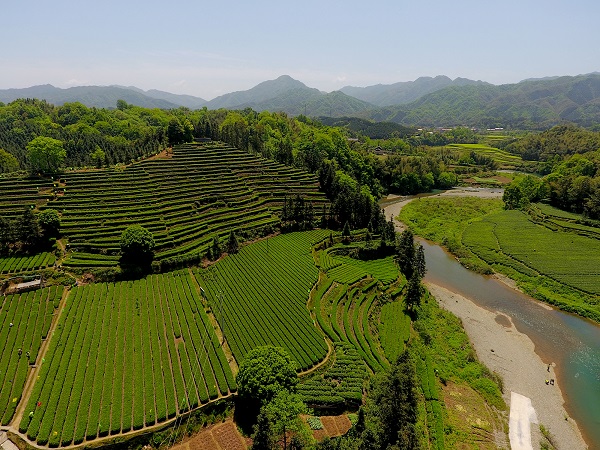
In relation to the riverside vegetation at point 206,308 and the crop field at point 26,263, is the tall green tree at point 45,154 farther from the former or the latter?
the crop field at point 26,263

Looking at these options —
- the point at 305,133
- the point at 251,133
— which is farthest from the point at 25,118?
the point at 305,133

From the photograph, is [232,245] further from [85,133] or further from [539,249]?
[85,133]

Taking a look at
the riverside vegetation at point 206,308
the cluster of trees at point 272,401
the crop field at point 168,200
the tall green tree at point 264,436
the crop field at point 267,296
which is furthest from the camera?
the crop field at point 168,200

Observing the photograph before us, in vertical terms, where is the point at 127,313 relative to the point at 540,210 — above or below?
above

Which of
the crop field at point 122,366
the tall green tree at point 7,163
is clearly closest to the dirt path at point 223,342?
the crop field at point 122,366

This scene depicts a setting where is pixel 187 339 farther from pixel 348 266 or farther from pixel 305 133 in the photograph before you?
pixel 305 133

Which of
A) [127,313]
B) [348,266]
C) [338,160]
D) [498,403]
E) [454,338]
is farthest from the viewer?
[338,160]

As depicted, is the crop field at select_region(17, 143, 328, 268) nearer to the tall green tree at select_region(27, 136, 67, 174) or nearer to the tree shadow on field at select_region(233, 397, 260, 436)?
the tall green tree at select_region(27, 136, 67, 174)
